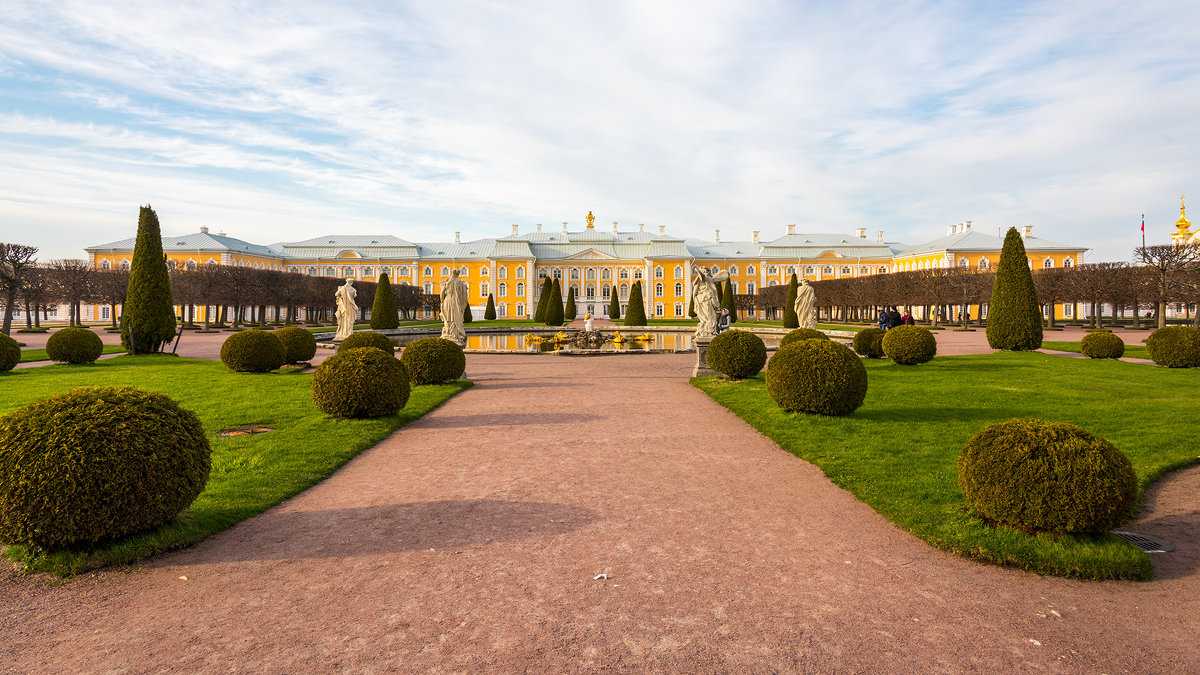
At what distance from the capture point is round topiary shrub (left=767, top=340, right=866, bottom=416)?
338 inches

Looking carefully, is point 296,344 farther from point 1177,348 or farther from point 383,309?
point 1177,348

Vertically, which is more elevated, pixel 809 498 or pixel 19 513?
pixel 19 513

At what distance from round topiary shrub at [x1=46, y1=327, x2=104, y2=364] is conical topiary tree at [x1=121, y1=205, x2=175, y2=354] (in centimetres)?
245

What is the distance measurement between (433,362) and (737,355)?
18.5ft

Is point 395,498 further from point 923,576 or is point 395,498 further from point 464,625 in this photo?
point 923,576

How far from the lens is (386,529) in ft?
15.8

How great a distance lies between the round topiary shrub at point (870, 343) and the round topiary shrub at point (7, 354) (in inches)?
779

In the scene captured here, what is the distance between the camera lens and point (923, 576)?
13.2 ft

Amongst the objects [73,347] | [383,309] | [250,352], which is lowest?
[250,352]

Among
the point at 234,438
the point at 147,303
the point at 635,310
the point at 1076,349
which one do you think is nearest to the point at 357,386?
the point at 234,438

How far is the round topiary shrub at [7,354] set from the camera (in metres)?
14.4

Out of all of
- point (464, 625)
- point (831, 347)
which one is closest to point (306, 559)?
point (464, 625)

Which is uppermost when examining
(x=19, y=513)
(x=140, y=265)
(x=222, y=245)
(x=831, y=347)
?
(x=222, y=245)

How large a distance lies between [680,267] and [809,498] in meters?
72.0
